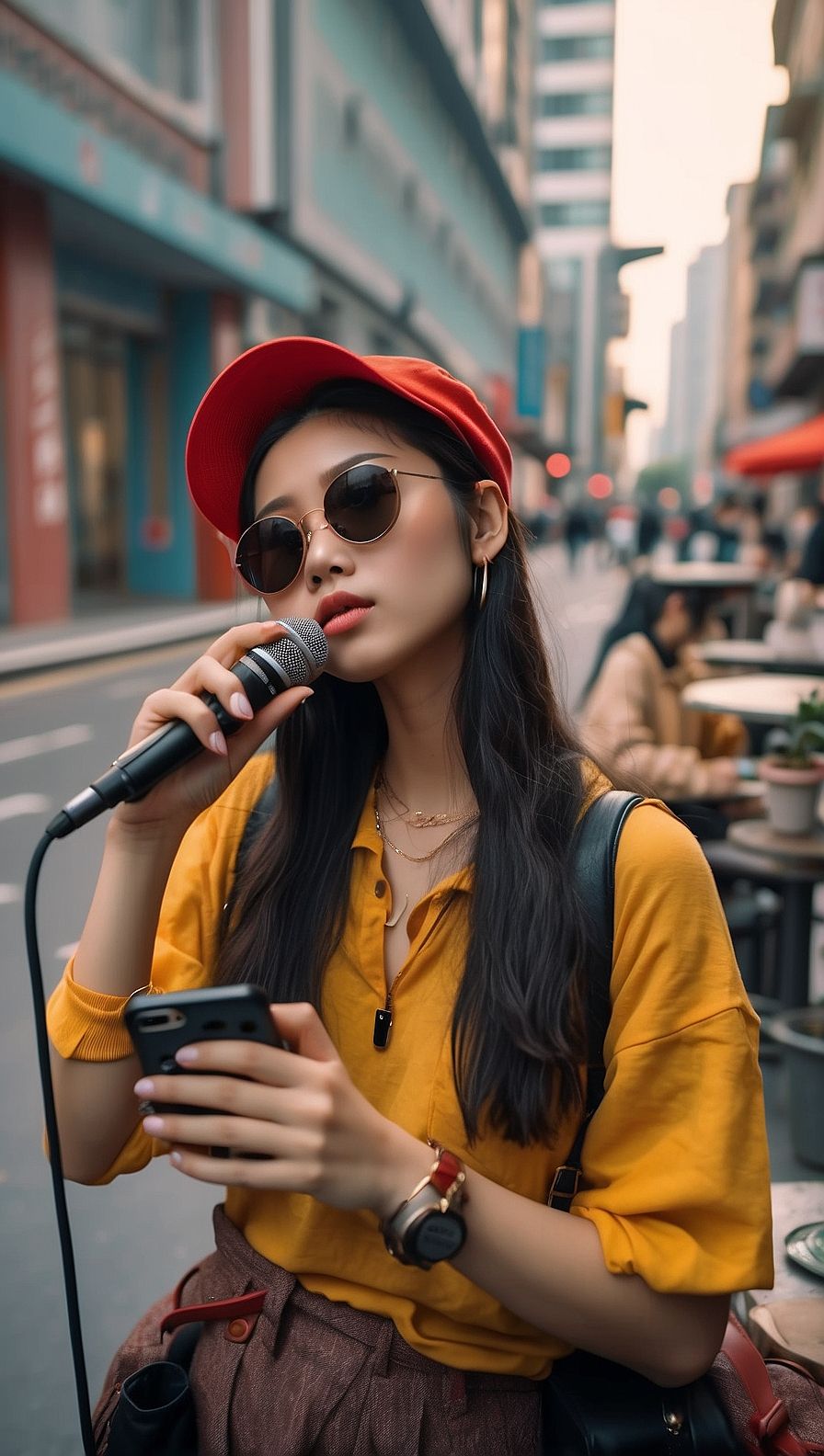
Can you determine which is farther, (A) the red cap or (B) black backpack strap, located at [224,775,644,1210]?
(A) the red cap

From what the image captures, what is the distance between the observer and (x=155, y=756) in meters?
1.24

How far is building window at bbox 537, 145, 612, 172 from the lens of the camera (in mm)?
90312

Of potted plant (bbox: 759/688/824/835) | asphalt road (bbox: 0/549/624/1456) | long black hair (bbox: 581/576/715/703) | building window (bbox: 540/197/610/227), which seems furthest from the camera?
building window (bbox: 540/197/610/227)

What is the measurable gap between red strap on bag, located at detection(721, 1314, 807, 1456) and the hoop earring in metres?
0.90

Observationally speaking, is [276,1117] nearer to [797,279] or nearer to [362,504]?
[362,504]

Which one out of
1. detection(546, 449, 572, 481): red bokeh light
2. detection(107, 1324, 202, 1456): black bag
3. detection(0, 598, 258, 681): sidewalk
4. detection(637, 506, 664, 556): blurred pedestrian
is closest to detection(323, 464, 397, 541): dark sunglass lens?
detection(107, 1324, 202, 1456): black bag

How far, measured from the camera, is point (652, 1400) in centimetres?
123

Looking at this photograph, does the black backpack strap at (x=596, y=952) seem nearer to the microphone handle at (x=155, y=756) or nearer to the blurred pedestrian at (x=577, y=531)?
the microphone handle at (x=155, y=756)

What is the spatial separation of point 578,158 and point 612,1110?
3972 inches

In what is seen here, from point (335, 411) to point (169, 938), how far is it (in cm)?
70

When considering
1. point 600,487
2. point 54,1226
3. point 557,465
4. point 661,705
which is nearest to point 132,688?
point 661,705

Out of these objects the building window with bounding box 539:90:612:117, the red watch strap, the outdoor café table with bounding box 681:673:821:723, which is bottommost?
the outdoor café table with bounding box 681:673:821:723

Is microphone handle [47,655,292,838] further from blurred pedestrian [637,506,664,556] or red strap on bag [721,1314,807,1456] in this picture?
blurred pedestrian [637,506,664,556]

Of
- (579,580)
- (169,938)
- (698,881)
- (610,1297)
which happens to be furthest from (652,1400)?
(579,580)
